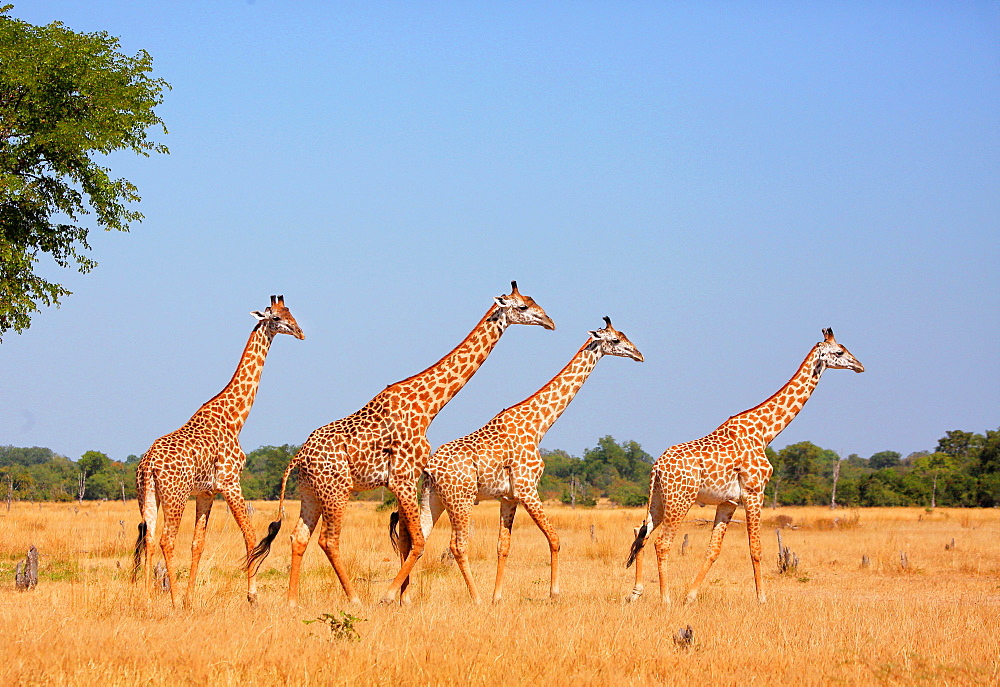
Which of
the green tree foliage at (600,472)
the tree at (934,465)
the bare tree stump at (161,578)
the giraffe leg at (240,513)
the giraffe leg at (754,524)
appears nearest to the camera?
the giraffe leg at (240,513)

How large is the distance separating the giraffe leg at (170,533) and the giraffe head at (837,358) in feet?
27.8

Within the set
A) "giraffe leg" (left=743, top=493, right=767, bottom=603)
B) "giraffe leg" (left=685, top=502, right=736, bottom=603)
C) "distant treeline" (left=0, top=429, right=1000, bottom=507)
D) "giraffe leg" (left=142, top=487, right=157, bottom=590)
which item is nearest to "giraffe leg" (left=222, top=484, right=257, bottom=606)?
"giraffe leg" (left=142, top=487, right=157, bottom=590)

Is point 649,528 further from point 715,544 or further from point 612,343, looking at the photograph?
point 612,343

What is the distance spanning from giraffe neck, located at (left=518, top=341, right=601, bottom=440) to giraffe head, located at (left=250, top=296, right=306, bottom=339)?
2934 mm

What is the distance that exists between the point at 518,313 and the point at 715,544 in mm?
3821

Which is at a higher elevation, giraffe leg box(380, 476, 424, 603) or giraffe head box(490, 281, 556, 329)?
giraffe head box(490, 281, 556, 329)

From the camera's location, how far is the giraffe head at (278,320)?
1234 cm

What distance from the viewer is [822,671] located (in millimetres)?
8305

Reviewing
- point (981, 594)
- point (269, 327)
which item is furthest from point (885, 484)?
point (269, 327)

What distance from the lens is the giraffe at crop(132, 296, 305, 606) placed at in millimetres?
10664

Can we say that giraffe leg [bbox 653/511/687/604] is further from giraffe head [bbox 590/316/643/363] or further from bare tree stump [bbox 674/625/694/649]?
bare tree stump [bbox 674/625/694/649]

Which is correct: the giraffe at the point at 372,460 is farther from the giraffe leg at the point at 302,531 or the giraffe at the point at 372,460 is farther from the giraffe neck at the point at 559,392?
the giraffe neck at the point at 559,392

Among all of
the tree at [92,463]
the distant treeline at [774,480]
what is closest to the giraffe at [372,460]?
the distant treeline at [774,480]

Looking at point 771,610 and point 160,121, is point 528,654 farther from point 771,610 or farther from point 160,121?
point 160,121
